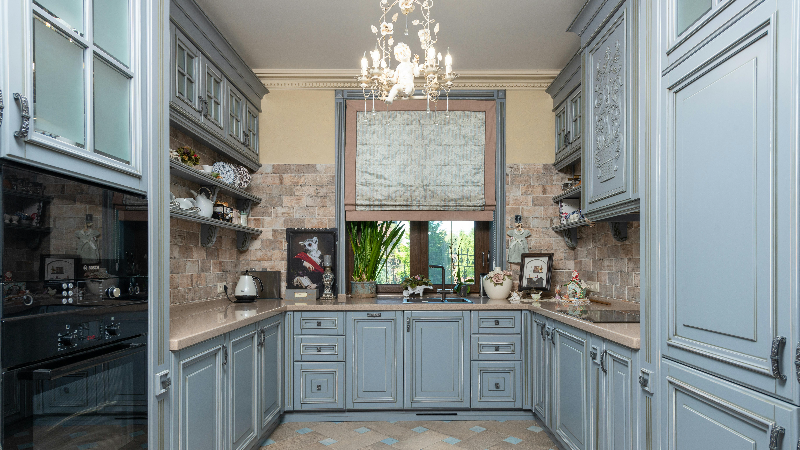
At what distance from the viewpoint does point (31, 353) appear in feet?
4.41

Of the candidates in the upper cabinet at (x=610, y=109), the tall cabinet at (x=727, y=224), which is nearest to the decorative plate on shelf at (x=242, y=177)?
the upper cabinet at (x=610, y=109)

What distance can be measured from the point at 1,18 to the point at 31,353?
2.87ft

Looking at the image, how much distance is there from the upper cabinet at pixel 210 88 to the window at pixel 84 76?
956 mm

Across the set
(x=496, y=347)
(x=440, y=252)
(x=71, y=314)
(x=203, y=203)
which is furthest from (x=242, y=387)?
(x=440, y=252)

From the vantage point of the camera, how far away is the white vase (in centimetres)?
426

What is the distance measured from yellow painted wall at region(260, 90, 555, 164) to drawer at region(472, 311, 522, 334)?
148 cm

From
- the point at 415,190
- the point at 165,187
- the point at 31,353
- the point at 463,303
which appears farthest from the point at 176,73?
the point at 463,303

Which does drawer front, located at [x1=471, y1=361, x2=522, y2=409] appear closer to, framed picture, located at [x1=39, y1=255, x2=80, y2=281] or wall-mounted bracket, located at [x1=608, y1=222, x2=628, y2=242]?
wall-mounted bracket, located at [x1=608, y1=222, x2=628, y2=242]

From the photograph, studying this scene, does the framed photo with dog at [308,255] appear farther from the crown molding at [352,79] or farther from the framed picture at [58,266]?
the framed picture at [58,266]

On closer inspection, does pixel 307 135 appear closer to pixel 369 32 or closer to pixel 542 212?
pixel 369 32

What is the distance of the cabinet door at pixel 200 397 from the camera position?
2182 millimetres

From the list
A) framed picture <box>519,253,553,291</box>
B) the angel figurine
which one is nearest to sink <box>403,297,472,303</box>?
framed picture <box>519,253,553,291</box>

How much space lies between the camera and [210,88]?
132 inches

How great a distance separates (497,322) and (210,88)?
A: 2750 millimetres
